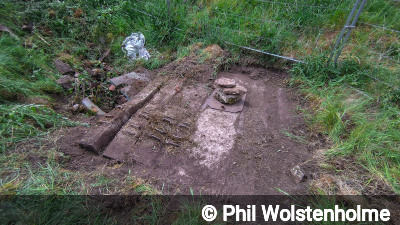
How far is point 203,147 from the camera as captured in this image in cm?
244

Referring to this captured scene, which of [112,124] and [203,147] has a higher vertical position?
[112,124]

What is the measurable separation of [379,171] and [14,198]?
3.24 meters

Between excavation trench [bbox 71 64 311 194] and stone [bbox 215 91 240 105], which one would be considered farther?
stone [bbox 215 91 240 105]

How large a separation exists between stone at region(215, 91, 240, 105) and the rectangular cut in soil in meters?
1.04

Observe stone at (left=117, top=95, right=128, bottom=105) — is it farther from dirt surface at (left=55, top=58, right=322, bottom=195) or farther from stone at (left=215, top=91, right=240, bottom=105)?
stone at (left=215, top=91, right=240, bottom=105)

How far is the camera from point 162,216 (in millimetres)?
1729

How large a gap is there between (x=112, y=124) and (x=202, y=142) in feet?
3.73

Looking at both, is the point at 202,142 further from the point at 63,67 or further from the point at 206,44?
the point at 63,67

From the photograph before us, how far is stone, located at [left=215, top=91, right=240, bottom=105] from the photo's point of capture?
3051 mm

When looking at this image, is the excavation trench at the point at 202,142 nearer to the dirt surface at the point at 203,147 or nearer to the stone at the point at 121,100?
the dirt surface at the point at 203,147

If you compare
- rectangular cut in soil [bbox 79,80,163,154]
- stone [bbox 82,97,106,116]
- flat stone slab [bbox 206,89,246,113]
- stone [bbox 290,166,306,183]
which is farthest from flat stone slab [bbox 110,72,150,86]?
stone [bbox 290,166,306,183]

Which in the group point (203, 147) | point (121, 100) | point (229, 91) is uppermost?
point (229, 91)

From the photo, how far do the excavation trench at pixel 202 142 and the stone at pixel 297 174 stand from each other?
0.13ft

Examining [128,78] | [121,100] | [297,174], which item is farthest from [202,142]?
[128,78]
